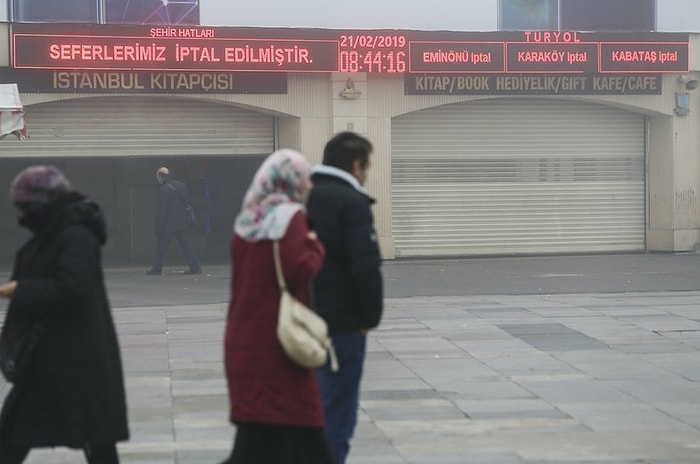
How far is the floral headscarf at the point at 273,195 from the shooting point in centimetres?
464

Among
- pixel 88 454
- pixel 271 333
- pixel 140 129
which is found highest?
pixel 140 129

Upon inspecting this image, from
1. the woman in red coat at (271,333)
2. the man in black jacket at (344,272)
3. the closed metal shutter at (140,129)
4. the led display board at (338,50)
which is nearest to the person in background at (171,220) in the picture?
the closed metal shutter at (140,129)

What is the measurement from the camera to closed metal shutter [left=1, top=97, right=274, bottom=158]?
65.9 ft

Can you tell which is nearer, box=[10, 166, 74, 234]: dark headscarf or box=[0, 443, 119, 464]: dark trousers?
box=[10, 166, 74, 234]: dark headscarf

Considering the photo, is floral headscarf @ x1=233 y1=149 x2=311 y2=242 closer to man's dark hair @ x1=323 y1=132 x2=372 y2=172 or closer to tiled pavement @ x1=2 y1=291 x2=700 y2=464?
man's dark hair @ x1=323 y1=132 x2=372 y2=172

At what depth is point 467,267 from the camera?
65.4 feet

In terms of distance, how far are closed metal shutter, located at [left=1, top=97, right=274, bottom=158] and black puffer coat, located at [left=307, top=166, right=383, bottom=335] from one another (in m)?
15.4

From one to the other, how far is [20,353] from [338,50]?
15.5 meters

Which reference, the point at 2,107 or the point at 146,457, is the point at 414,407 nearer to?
the point at 146,457

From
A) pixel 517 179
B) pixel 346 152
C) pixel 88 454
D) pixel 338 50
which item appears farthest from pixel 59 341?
pixel 517 179

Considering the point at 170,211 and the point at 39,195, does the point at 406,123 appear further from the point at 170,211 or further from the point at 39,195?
the point at 39,195

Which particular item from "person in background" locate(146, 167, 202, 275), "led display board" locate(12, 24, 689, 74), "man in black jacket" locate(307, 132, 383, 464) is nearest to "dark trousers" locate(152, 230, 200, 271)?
"person in background" locate(146, 167, 202, 275)

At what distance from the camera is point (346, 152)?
556 centimetres

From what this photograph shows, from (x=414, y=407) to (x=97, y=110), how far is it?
528 inches
